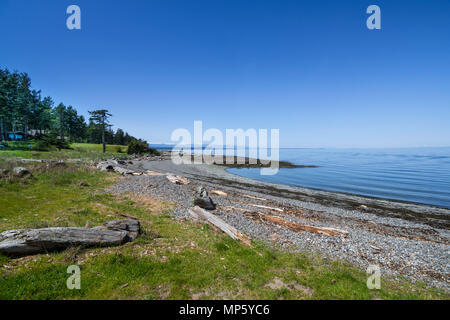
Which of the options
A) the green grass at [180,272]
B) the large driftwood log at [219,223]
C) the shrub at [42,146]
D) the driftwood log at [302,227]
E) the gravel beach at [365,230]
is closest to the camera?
the green grass at [180,272]

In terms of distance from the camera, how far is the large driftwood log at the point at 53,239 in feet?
20.4

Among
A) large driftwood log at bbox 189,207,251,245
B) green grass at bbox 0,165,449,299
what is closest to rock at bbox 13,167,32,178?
green grass at bbox 0,165,449,299

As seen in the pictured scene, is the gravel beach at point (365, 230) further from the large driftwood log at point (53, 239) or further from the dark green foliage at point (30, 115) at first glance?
the dark green foliage at point (30, 115)

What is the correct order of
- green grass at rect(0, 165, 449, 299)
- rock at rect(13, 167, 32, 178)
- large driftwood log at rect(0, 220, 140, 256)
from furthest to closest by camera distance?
rock at rect(13, 167, 32, 178)
large driftwood log at rect(0, 220, 140, 256)
green grass at rect(0, 165, 449, 299)

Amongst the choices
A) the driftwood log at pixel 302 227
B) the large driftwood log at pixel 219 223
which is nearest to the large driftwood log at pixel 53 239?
the large driftwood log at pixel 219 223

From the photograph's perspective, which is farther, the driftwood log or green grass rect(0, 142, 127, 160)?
green grass rect(0, 142, 127, 160)

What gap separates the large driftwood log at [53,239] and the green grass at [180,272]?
11.7 inches

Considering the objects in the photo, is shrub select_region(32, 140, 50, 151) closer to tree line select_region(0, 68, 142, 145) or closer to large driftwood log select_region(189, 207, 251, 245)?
tree line select_region(0, 68, 142, 145)

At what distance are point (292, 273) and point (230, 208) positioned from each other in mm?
8544

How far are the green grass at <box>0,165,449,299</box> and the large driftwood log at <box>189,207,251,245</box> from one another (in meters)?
0.52

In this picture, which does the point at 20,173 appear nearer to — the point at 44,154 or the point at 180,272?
the point at 180,272

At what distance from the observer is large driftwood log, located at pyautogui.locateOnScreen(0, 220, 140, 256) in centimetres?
621

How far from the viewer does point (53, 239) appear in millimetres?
6574
